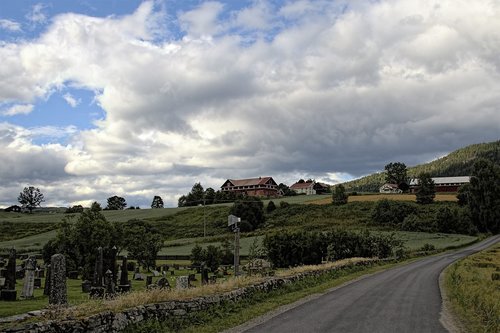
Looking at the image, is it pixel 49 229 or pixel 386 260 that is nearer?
pixel 386 260

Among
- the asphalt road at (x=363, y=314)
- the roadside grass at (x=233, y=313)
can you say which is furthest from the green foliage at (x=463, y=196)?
the roadside grass at (x=233, y=313)

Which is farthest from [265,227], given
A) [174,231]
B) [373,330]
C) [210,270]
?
[373,330]

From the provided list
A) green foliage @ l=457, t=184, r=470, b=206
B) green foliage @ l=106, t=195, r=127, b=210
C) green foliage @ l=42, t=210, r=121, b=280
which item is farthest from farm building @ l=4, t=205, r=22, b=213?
green foliage @ l=457, t=184, r=470, b=206

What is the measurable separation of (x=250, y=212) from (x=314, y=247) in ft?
166

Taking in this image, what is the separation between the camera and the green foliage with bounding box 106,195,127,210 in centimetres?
18201

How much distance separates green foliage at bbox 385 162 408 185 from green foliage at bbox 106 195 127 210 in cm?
10126

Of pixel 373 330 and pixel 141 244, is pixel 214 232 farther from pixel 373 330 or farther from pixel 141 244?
pixel 373 330

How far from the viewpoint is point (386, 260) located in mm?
52281

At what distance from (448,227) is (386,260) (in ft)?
153

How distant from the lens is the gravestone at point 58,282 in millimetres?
15312

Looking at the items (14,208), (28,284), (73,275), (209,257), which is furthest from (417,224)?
(14,208)

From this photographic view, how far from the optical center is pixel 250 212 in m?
106

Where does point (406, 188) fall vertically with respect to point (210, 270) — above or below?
above

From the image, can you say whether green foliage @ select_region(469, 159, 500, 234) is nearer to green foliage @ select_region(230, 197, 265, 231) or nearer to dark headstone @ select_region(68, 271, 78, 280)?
green foliage @ select_region(230, 197, 265, 231)
